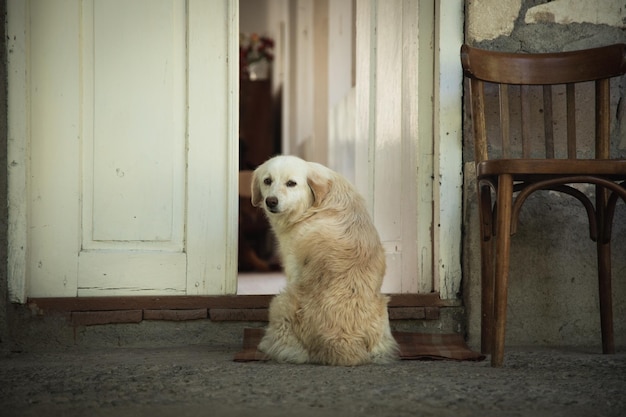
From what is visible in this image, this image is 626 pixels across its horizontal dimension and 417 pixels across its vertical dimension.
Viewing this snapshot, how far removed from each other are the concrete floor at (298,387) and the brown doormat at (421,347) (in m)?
0.06

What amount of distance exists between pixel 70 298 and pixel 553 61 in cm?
217

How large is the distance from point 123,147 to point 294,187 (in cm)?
84

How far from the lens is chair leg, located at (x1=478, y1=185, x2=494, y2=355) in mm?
2834

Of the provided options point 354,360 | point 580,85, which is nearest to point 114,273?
point 354,360

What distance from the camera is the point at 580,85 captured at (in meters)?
3.23

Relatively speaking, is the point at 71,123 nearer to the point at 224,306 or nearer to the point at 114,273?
the point at 114,273

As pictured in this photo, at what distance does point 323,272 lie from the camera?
263 cm

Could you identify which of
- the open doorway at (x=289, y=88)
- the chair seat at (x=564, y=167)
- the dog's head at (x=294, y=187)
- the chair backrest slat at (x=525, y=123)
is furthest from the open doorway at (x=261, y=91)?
the chair seat at (x=564, y=167)

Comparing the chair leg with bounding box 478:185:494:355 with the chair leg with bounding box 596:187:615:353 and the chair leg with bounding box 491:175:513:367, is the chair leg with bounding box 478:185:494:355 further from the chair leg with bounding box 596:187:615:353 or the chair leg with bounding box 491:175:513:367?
the chair leg with bounding box 596:187:615:353

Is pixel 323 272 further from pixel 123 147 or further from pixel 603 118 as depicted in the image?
pixel 603 118

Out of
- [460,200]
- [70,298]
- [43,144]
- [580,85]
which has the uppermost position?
[580,85]

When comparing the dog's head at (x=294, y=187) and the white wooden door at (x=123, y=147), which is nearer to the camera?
the dog's head at (x=294, y=187)

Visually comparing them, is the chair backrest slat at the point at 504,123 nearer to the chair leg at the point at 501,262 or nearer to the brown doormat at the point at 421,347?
A: the chair leg at the point at 501,262

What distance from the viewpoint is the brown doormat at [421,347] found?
2.78 metres
